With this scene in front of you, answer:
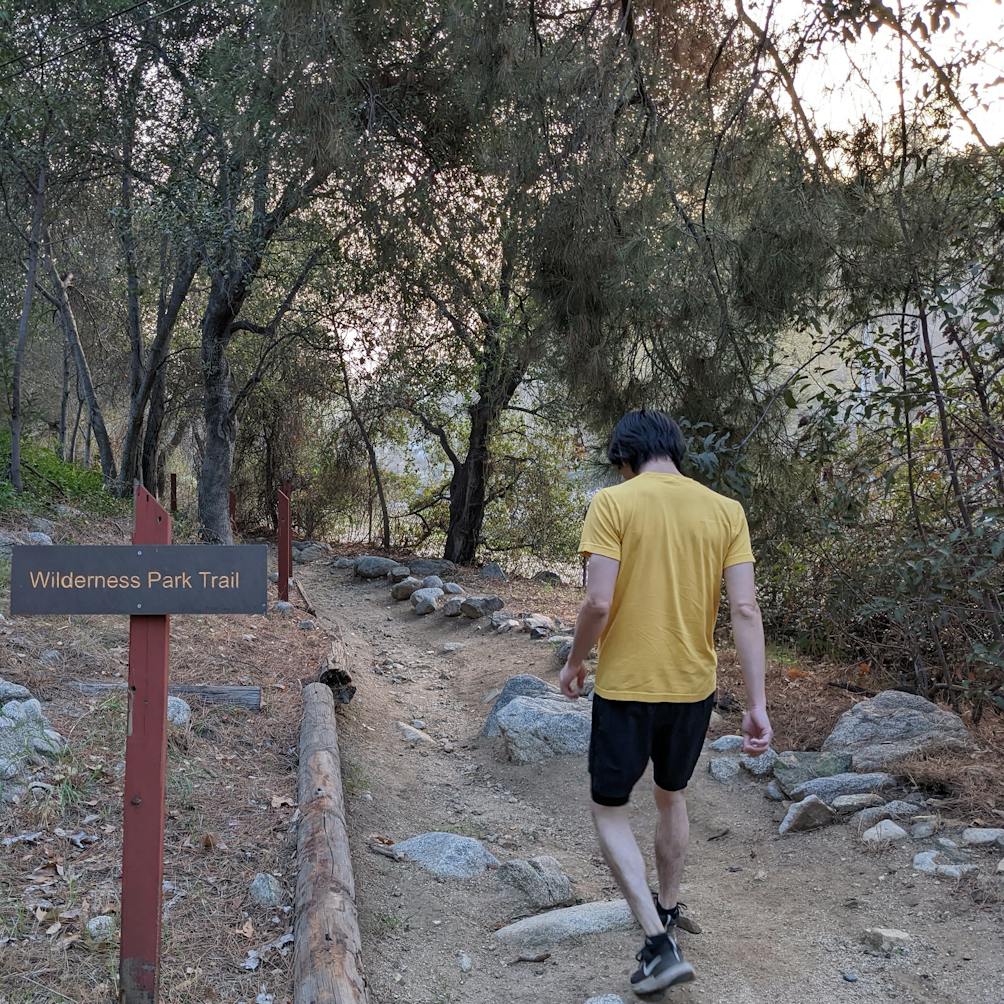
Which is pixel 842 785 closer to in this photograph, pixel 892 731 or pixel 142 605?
pixel 892 731

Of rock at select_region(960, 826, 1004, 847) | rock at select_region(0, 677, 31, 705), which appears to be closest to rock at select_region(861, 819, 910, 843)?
rock at select_region(960, 826, 1004, 847)

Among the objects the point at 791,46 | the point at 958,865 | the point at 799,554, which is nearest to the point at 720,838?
the point at 958,865

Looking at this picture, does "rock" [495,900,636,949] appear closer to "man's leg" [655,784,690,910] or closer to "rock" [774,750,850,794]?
"man's leg" [655,784,690,910]

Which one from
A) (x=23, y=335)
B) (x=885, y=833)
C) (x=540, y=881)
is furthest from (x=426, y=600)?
(x=885, y=833)

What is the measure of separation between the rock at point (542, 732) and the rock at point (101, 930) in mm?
3065

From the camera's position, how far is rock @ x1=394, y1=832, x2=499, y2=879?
4395mm

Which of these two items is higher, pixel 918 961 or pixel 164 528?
pixel 164 528

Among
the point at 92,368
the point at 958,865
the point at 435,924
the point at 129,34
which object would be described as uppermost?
the point at 129,34

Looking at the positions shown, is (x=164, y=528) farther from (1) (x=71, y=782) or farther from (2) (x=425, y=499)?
(2) (x=425, y=499)

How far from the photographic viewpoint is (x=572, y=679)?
3289 millimetres

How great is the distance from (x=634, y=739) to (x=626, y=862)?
40cm

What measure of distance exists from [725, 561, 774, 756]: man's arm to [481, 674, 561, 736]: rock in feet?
12.0

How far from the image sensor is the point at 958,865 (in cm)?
391

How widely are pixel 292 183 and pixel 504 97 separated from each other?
13.4ft
